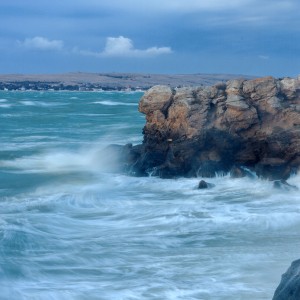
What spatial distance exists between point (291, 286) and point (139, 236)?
20.9 ft

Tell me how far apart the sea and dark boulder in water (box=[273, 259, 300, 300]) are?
1.90m

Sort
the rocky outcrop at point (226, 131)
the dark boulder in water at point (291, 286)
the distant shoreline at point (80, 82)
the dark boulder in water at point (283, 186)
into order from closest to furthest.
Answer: the dark boulder in water at point (291, 286), the dark boulder in water at point (283, 186), the rocky outcrop at point (226, 131), the distant shoreline at point (80, 82)

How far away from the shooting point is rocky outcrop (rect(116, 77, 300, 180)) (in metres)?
20.9

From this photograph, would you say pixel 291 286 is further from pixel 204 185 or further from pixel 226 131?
pixel 226 131

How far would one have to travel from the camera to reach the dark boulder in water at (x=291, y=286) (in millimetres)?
7563

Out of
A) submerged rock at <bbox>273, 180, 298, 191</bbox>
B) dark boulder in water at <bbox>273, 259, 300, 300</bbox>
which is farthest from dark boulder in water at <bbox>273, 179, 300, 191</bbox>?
dark boulder in water at <bbox>273, 259, 300, 300</bbox>

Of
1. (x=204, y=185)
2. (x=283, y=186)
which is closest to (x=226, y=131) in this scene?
(x=204, y=185)

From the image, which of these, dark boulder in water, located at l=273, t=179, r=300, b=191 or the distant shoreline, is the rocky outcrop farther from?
the distant shoreline

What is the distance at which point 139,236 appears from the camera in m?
13.8

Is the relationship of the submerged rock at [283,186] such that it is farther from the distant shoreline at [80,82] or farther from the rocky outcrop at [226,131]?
the distant shoreline at [80,82]

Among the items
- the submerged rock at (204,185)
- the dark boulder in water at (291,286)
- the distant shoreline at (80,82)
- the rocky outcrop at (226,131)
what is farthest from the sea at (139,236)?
the distant shoreline at (80,82)

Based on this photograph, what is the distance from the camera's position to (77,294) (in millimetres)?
10297

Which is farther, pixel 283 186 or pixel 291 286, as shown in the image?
pixel 283 186

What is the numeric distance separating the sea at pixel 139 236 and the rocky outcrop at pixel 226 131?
662mm
